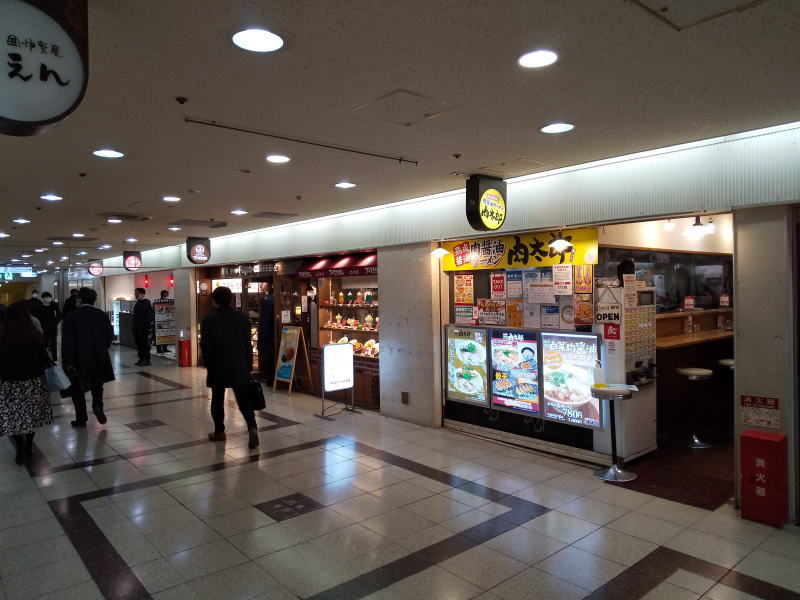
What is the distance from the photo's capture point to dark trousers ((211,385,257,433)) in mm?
6426

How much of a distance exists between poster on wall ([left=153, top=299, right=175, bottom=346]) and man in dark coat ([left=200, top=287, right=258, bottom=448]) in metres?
9.64

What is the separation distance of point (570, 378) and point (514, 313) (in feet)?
3.55

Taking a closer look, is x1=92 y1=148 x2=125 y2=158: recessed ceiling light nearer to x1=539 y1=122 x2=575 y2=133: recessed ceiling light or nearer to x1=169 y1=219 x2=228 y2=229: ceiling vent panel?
x1=539 y1=122 x2=575 y2=133: recessed ceiling light

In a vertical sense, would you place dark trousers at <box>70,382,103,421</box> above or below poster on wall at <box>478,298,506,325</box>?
below

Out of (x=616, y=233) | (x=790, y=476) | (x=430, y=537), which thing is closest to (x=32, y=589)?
(x=430, y=537)

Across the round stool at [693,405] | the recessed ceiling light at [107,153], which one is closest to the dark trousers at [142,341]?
the recessed ceiling light at [107,153]

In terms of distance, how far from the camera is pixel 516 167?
215 inches

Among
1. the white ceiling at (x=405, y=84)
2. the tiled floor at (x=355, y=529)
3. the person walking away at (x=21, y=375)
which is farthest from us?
the person walking away at (x=21, y=375)

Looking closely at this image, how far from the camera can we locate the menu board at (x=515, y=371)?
627cm

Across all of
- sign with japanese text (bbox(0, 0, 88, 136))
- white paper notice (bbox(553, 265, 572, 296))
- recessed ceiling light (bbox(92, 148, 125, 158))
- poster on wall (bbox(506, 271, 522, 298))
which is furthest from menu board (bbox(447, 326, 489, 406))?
sign with japanese text (bbox(0, 0, 88, 136))

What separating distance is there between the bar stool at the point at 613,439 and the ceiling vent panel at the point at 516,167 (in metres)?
2.27

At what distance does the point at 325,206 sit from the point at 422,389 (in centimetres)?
294

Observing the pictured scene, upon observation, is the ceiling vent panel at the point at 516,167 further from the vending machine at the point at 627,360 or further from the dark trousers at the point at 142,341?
the dark trousers at the point at 142,341

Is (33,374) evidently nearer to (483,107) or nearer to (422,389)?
(422,389)
